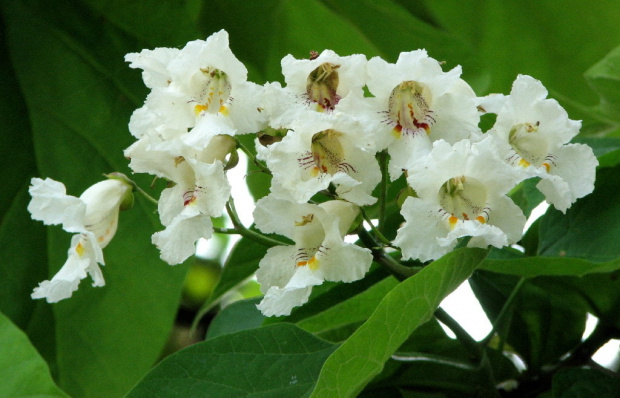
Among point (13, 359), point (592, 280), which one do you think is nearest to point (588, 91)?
point (592, 280)

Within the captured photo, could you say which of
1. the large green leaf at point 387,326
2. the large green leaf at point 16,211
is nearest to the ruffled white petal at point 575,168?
the large green leaf at point 387,326

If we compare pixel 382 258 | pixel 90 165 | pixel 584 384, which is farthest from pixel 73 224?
pixel 584 384

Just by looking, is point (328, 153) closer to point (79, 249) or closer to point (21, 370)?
point (79, 249)

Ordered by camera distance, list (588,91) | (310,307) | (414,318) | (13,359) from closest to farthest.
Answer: (414,318)
(13,359)
(310,307)
(588,91)

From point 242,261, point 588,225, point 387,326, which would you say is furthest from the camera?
point 242,261

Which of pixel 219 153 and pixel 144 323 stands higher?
pixel 219 153

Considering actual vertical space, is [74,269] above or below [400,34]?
below

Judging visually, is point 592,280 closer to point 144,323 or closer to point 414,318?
point 414,318
